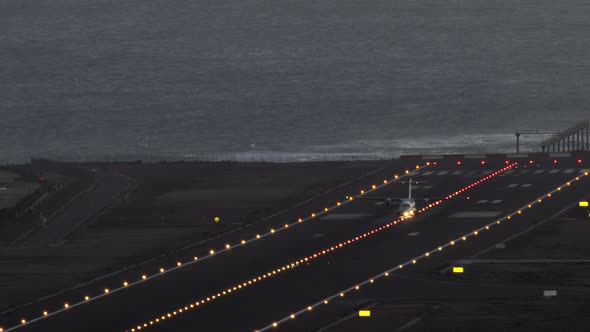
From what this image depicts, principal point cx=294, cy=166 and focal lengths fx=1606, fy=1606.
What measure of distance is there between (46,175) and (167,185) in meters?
15.4

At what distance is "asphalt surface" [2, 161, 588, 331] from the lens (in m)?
101

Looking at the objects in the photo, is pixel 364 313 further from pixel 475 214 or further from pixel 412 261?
pixel 475 214

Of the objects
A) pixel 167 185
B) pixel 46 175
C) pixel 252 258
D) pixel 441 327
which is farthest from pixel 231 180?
pixel 441 327

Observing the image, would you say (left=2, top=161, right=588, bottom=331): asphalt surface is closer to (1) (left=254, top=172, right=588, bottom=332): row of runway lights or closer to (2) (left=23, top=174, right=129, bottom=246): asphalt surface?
(1) (left=254, top=172, right=588, bottom=332): row of runway lights

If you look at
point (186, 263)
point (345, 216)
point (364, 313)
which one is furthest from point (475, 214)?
point (364, 313)

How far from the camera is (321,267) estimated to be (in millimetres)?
117562

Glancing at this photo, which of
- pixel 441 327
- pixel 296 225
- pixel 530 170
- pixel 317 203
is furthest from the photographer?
pixel 530 170

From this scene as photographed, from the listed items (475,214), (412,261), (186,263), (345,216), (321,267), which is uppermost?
(475,214)

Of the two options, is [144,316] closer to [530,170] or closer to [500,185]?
[500,185]

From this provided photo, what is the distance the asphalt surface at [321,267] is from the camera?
10106 cm

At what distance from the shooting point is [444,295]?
4193 inches

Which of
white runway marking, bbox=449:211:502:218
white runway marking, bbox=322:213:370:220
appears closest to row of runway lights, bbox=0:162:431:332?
white runway marking, bbox=322:213:370:220

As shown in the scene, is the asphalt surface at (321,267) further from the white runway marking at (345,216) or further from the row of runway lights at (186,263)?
the row of runway lights at (186,263)

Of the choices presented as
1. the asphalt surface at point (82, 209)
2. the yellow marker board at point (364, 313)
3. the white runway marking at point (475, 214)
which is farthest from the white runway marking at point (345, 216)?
the yellow marker board at point (364, 313)
